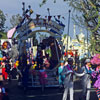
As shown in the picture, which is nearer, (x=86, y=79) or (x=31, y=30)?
(x=86, y=79)

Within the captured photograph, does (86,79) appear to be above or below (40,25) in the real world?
below

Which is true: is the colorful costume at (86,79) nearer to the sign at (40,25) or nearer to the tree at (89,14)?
the tree at (89,14)

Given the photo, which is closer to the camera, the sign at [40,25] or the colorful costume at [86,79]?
the colorful costume at [86,79]

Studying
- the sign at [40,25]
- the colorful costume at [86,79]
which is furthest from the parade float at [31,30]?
the colorful costume at [86,79]

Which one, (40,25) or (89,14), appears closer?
(89,14)

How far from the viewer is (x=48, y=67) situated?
22.3 meters

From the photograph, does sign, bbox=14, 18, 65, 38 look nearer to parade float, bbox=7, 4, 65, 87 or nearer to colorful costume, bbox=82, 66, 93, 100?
parade float, bbox=7, 4, 65, 87

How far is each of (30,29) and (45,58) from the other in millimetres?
5239

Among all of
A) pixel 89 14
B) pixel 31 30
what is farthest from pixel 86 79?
pixel 31 30

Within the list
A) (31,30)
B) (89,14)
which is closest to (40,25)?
(31,30)

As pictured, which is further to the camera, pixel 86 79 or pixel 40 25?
pixel 40 25

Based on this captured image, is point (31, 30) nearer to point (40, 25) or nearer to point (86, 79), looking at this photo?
point (40, 25)

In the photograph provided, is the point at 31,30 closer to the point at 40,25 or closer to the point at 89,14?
the point at 40,25

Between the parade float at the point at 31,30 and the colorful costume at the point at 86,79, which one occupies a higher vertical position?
the parade float at the point at 31,30
